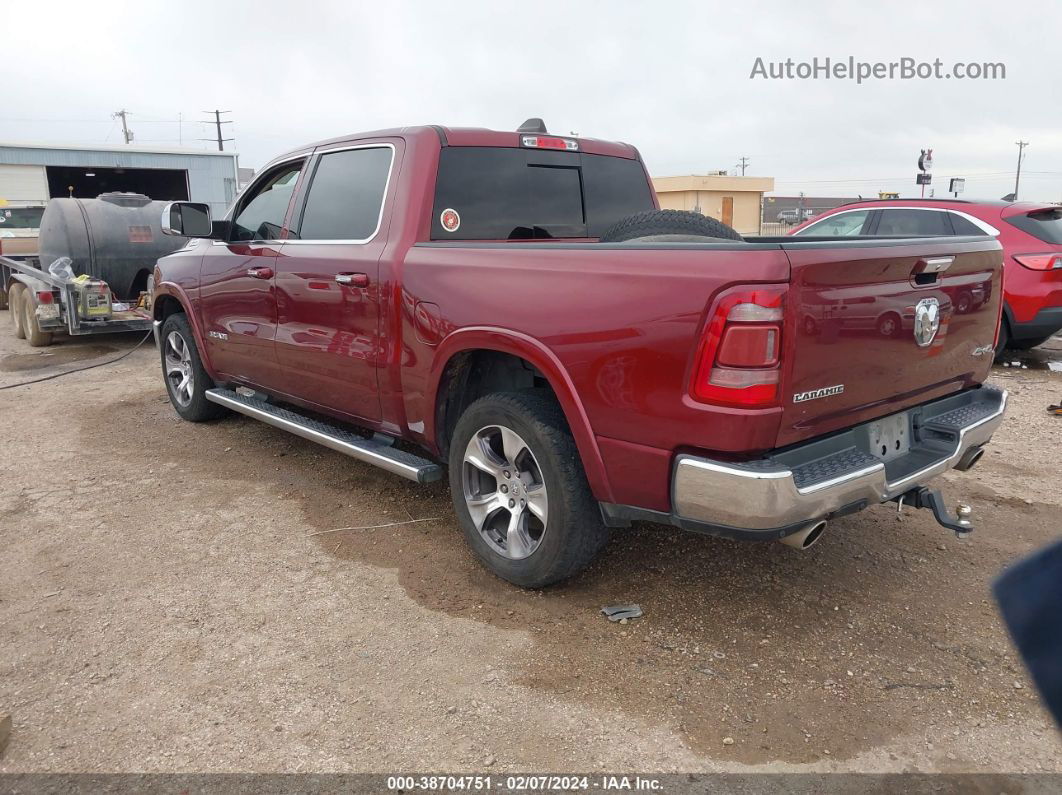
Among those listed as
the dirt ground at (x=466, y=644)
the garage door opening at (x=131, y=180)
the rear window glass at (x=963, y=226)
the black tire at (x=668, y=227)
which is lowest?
the dirt ground at (x=466, y=644)

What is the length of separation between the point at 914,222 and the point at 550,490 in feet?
21.9

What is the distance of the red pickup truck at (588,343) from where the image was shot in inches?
105

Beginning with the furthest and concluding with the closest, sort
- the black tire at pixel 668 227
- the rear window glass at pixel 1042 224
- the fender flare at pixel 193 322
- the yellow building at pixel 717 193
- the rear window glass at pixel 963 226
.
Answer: the yellow building at pixel 717 193
the rear window glass at pixel 963 226
the rear window glass at pixel 1042 224
the fender flare at pixel 193 322
the black tire at pixel 668 227

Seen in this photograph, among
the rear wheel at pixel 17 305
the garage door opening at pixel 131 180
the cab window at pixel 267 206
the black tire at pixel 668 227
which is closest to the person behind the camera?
the black tire at pixel 668 227

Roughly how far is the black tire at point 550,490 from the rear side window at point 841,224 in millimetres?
6238

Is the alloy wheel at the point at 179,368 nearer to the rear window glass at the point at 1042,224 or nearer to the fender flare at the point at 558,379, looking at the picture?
the fender flare at the point at 558,379

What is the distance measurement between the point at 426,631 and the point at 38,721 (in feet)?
4.48

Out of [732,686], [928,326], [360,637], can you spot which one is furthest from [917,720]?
[360,637]

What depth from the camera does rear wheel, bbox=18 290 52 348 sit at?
34.3 ft

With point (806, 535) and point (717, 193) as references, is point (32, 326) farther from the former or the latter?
point (717, 193)

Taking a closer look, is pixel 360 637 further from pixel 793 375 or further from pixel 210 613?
pixel 793 375

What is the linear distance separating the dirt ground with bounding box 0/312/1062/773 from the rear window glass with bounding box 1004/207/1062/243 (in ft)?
12.7

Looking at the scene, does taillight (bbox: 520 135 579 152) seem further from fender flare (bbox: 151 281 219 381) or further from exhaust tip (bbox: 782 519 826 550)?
fender flare (bbox: 151 281 219 381)

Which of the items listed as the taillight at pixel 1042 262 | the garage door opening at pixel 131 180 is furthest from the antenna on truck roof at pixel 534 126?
the garage door opening at pixel 131 180
